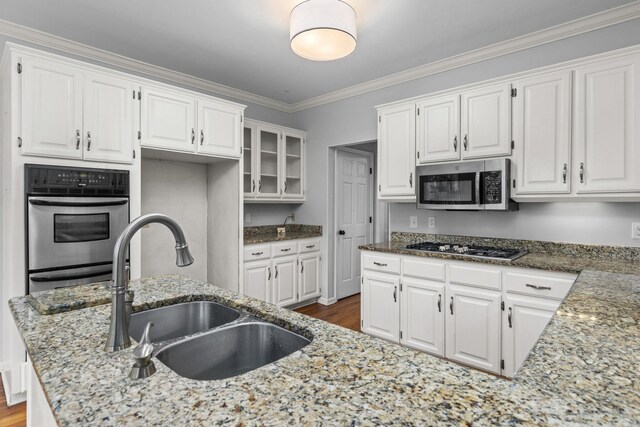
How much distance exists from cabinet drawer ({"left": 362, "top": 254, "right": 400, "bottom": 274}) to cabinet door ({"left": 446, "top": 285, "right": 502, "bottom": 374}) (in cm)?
50

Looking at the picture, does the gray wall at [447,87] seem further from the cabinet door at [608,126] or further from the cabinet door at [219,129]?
the cabinet door at [219,129]

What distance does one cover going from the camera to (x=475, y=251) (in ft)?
9.29

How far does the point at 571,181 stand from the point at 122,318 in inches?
114

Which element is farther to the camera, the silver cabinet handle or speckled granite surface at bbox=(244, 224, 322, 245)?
speckled granite surface at bbox=(244, 224, 322, 245)

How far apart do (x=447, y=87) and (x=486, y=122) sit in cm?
81

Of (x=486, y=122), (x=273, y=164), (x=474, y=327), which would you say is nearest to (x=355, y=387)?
(x=474, y=327)

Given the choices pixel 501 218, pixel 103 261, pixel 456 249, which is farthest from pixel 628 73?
pixel 103 261

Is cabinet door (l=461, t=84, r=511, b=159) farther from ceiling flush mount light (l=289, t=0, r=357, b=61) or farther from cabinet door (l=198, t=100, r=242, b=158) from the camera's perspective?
cabinet door (l=198, t=100, r=242, b=158)

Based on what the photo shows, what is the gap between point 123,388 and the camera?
2.38 ft

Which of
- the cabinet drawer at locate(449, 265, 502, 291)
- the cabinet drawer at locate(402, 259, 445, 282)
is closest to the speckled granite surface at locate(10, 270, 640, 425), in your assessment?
the cabinet drawer at locate(449, 265, 502, 291)

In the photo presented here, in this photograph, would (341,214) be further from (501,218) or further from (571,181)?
(571,181)

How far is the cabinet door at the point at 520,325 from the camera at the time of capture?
2.30 meters

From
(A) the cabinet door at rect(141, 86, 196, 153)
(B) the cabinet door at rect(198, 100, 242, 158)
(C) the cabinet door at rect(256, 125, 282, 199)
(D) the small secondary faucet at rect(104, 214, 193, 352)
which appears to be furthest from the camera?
(C) the cabinet door at rect(256, 125, 282, 199)

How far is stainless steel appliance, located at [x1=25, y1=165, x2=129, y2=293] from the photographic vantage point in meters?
2.21
